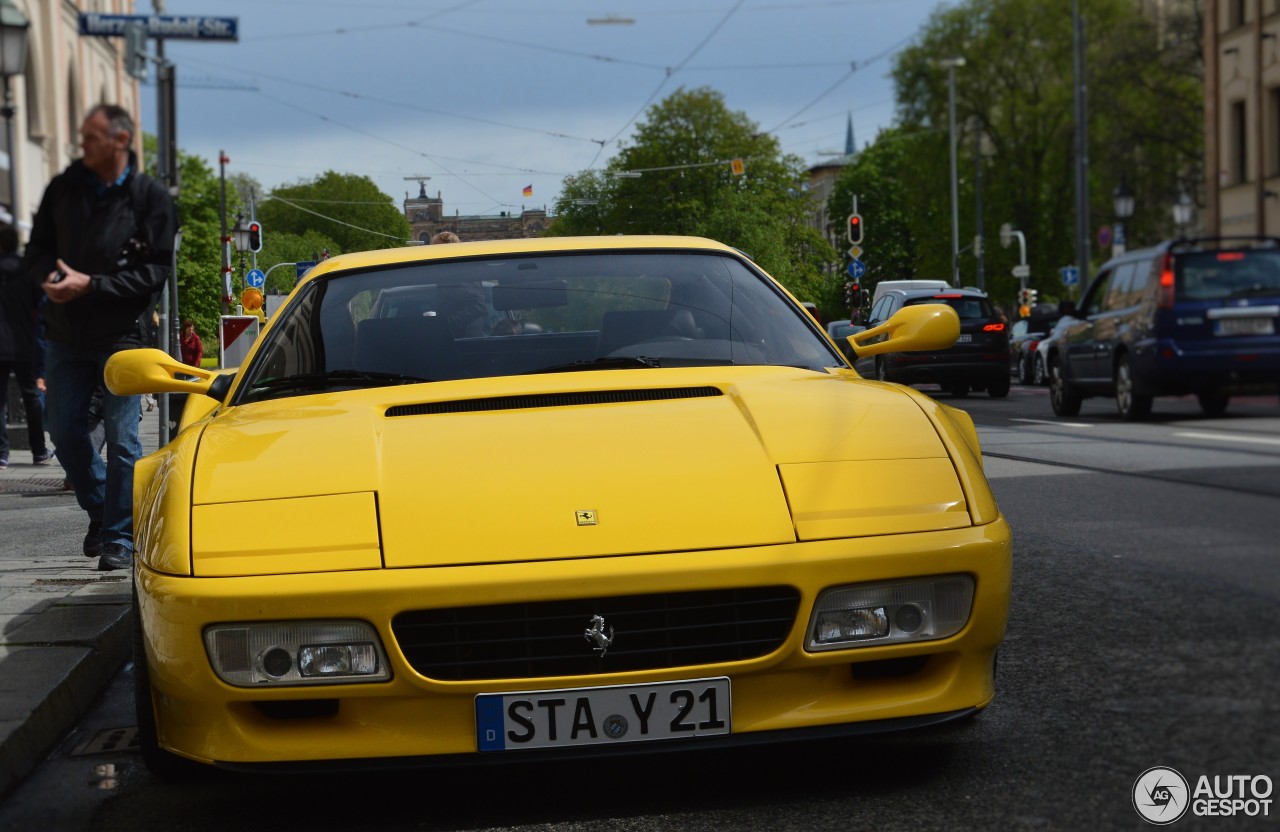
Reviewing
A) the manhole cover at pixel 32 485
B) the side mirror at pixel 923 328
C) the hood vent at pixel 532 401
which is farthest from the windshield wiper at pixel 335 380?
the manhole cover at pixel 32 485

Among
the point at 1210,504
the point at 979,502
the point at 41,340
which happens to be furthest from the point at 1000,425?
the point at 41,340

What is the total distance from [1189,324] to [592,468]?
1.79 m

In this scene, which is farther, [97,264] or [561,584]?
[97,264]

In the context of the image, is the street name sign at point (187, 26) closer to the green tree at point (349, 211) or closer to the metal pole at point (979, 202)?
the green tree at point (349, 211)

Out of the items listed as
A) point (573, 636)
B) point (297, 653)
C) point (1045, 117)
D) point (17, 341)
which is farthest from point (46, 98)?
point (1045, 117)

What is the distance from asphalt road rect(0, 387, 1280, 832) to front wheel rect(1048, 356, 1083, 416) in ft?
0.10

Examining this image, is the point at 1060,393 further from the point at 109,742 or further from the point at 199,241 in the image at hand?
the point at 199,241

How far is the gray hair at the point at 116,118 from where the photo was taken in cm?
693

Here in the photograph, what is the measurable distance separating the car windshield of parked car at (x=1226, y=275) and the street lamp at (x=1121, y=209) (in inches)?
12.6

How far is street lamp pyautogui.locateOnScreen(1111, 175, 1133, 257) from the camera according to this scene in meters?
2.26

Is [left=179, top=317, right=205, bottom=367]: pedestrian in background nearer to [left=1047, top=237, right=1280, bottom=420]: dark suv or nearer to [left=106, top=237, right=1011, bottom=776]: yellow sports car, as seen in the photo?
[left=106, top=237, right=1011, bottom=776]: yellow sports car

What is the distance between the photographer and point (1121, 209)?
8.30 ft

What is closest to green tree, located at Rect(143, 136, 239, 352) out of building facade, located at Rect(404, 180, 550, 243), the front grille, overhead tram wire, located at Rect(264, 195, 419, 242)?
overhead tram wire, located at Rect(264, 195, 419, 242)

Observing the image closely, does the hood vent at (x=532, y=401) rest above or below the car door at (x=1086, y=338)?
below
